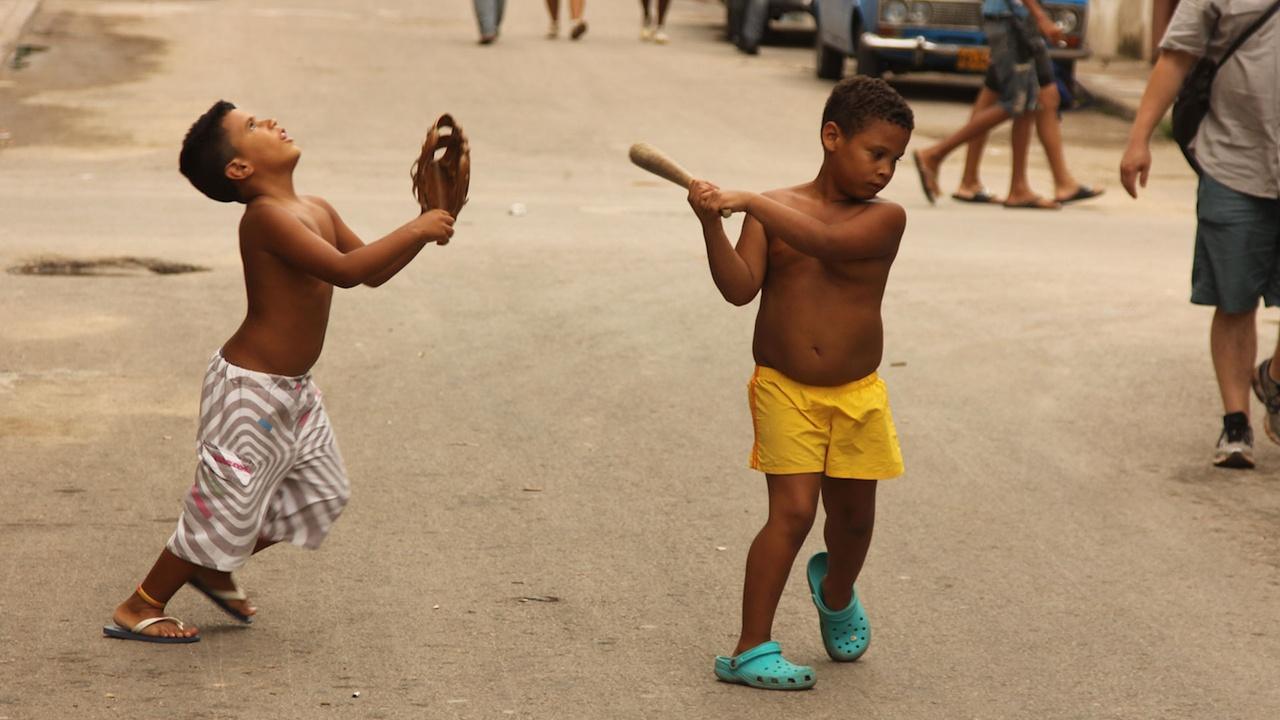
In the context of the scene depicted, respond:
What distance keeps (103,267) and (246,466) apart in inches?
191

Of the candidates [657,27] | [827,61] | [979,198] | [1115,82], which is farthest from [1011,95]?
[657,27]

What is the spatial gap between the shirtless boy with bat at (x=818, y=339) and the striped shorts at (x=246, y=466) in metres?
1.13

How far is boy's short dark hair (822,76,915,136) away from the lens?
159 inches

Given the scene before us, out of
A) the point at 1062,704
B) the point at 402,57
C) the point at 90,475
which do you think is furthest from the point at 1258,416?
the point at 402,57

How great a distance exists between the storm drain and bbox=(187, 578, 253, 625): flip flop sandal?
15.0 ft

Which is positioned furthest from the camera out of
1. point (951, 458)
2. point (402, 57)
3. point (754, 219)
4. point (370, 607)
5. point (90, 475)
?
point (402, 57)

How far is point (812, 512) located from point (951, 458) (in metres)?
2.27

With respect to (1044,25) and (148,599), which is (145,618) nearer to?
(148,599)

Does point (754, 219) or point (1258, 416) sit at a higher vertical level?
point (754, 219)

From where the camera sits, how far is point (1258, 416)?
23.5ft

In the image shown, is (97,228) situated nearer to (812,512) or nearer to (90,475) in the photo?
(90,475)

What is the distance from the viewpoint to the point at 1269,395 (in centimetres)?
661

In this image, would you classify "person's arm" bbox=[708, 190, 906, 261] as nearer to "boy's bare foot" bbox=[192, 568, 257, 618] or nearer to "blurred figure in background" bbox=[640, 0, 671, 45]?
"boy's bare foot" bbox=[192, 568, 257, 618]

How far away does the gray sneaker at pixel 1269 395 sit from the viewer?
6.51m
